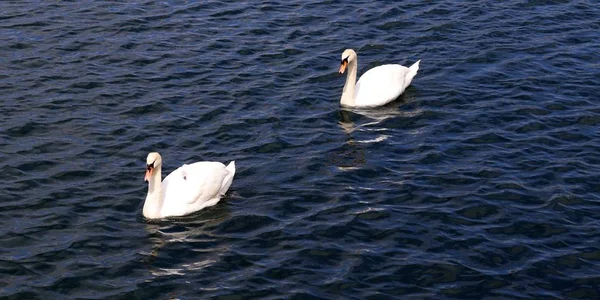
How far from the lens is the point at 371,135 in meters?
24.5

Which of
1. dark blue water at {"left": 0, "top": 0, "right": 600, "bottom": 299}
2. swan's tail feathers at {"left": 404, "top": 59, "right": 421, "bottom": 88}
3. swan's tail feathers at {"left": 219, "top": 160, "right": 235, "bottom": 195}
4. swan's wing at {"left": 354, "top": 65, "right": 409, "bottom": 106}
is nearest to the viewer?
dark blue water at {"left": 0, "top": 0, "right": 600, "bottom": 299}

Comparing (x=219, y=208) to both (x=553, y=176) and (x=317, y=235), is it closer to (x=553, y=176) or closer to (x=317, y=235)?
(x=317, y=235)

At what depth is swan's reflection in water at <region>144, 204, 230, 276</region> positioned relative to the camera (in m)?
19.2

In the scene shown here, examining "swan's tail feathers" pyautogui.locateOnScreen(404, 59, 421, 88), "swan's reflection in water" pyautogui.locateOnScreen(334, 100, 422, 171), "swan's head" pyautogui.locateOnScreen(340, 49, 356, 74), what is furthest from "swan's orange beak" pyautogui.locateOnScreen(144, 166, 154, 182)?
"swan's tail feathers" pyautogui.locateOnScreen(404, 59, 421, 88)

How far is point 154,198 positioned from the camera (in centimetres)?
2098

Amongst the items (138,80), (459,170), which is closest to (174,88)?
(138,80)

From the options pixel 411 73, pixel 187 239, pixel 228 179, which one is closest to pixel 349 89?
pixel 411 73

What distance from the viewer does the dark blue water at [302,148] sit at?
62.2ft

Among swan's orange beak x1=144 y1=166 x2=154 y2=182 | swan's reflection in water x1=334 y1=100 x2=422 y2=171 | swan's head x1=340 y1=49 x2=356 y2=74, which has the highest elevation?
swan's head x1=340 y1=49 x2=356 y2=74

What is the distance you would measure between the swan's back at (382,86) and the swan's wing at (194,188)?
18.7 ft

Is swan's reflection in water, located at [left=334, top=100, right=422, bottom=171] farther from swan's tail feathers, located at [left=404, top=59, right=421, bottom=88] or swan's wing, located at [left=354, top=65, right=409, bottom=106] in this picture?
swan's tail feathers, located at [left=404, top=59, right=421, bottom=88]

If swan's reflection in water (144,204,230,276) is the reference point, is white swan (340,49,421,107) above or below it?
above

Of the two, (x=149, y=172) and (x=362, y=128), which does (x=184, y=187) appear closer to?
(x=149, y=172)

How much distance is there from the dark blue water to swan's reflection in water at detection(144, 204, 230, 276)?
1.9 inches
